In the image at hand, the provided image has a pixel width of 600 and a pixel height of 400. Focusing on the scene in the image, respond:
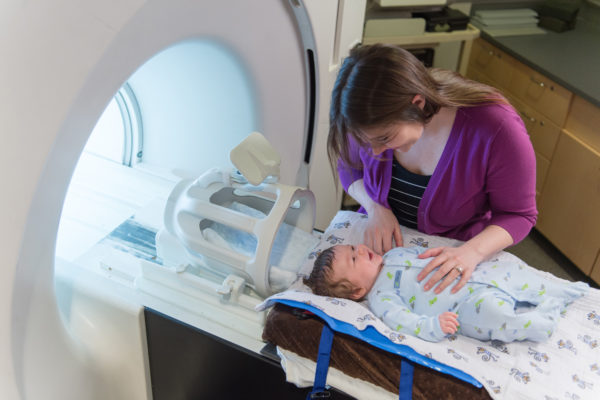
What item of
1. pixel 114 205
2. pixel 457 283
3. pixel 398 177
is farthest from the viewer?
pixel 114 205

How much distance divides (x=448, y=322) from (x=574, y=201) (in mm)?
1603

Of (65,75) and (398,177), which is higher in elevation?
(65,75)

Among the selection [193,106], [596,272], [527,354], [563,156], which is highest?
[193,106]

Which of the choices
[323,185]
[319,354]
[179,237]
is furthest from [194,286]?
[323,185]

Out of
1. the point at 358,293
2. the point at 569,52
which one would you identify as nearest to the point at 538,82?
the point at 569,52

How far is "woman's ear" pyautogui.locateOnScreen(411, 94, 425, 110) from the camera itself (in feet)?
3.64

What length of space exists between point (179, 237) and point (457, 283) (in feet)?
2.12

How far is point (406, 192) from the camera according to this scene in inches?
55.7

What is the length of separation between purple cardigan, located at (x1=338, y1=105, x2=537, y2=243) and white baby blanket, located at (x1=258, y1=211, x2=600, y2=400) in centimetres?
24

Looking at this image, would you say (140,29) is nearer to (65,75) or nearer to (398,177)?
(65,75)

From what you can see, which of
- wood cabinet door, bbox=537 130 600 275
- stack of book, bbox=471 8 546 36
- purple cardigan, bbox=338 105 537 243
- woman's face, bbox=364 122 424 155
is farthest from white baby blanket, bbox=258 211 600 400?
stack of book, bbox=471 8 546 36

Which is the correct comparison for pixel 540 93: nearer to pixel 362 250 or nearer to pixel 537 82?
pixel 537 82

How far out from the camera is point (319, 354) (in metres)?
1.07

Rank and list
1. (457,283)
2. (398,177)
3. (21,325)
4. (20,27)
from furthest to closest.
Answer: (398,177) → (457,283) → (21,325) → (20,27)
